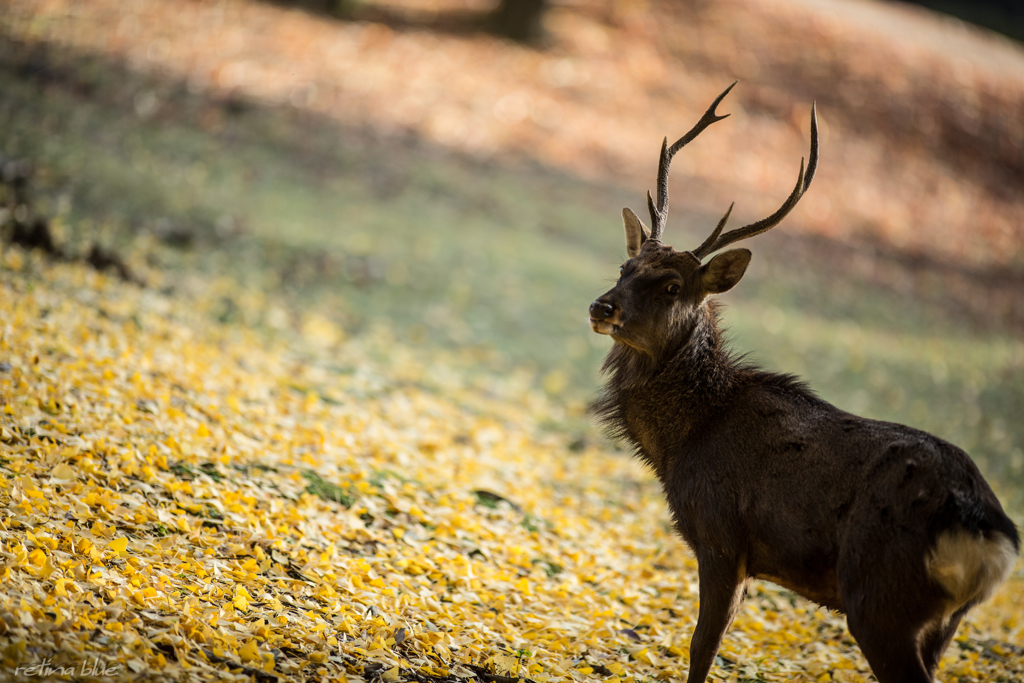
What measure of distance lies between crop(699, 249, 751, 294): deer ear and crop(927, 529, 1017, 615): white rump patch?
5.88 feet

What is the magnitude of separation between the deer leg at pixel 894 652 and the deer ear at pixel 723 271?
1955 millimetres

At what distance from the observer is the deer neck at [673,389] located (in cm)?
488

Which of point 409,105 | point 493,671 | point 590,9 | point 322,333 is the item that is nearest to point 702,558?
point 493,671

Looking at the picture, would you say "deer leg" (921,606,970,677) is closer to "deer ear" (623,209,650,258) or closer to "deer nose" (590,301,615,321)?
"deer nose" (590,301,615,321)

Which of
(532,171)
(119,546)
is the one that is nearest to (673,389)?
(119,546)

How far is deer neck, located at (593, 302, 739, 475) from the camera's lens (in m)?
4.88

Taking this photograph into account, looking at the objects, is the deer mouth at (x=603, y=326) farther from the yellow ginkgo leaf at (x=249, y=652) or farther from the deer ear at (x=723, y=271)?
the yellow ginkgo leaf at (x=249, y=652)

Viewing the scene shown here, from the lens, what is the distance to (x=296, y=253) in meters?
12.4

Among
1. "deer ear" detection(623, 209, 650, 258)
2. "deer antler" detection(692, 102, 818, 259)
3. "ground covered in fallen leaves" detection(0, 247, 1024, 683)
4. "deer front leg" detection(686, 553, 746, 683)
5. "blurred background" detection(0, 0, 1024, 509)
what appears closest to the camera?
"ground covered in fallen leaves" detection(0, 247, 1024, 683)

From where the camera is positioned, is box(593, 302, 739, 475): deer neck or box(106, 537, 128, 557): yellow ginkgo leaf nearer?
box(106, 537, 128, 557): yellow ginkgo leaf

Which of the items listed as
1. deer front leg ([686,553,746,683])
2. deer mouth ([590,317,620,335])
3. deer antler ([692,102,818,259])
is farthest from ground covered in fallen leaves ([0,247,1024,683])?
deer antler ([692,102,818,259])

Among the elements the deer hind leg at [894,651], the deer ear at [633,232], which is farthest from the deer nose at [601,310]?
the deer hind leg at [894,651]

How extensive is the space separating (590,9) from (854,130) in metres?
7.49

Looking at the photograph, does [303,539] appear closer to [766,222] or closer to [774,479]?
[774,479]
